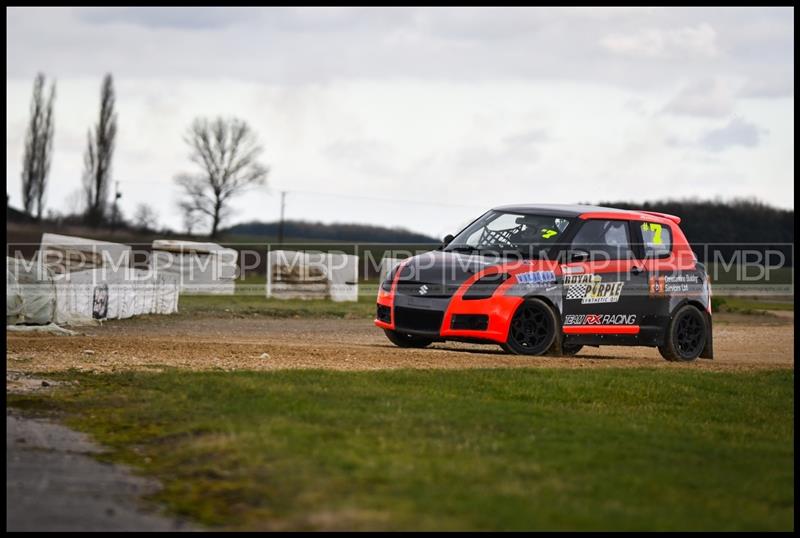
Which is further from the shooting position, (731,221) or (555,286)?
(731,221)

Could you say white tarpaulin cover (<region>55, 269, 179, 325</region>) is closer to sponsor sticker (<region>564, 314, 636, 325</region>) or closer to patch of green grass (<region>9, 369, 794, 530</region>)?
sponsor sticker (<region>564, 314, 636, 325</region>)

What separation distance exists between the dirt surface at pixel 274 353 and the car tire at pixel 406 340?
0.67ft

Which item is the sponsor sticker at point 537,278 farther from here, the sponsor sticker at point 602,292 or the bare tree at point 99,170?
the bare tree at point 99,170

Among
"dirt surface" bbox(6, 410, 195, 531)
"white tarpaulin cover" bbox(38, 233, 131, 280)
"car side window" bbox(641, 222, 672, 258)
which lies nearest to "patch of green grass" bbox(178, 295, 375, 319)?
"white tarpaulin cover" bbox(38, 233, 131, 280)

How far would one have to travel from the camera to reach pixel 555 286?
590 inches

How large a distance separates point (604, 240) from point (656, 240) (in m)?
0.91

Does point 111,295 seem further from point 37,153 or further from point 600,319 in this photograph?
point 37,153

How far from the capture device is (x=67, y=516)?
6230 mm

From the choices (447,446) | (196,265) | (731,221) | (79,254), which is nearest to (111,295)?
(79,254)

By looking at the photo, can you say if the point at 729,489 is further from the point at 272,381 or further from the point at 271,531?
the point at 272,381

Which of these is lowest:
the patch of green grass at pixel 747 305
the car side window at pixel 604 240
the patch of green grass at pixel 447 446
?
the patch of green grass at pixel 447 446

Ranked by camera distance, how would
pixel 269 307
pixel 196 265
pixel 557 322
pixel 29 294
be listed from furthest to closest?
pixel 196 265 → pixel 269 307 → pixel 29 294 → pixel 557 322

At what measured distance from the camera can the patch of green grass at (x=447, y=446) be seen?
639 centimetres

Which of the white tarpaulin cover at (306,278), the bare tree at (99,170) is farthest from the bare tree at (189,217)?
the white tarpaulin cover at (306,278)
